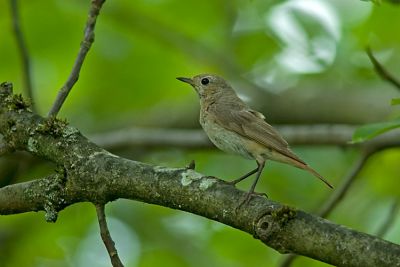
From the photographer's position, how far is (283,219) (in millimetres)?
3598

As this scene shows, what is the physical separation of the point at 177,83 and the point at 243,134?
4.98m

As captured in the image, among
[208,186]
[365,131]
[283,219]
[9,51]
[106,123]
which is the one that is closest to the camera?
[283,219]

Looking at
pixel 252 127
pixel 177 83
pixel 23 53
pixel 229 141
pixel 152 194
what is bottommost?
pixel 177 83

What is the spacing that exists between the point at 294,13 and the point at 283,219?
22.4 ft

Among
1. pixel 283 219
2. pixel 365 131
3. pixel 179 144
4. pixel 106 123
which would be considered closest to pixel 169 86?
pixel 106 123

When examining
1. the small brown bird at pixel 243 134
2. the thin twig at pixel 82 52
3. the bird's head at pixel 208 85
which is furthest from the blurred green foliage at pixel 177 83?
the thin twig at pixel 82 52

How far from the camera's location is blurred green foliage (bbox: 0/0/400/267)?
9.21m

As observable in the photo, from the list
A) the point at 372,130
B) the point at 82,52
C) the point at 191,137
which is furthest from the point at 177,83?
the point at 372,130

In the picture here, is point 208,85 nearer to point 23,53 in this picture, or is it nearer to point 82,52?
point 23,53

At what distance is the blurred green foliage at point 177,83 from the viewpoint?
921 cm

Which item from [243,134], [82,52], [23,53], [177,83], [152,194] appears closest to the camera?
[152,194]

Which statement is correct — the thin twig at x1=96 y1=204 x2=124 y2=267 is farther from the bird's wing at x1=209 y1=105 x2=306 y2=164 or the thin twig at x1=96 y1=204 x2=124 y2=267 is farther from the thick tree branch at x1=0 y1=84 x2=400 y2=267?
the bird's wing at x1=209 y1=105 x2=306 y2=164

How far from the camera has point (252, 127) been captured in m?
5.97

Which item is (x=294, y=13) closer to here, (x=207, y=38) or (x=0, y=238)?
(x=207, y=38)
